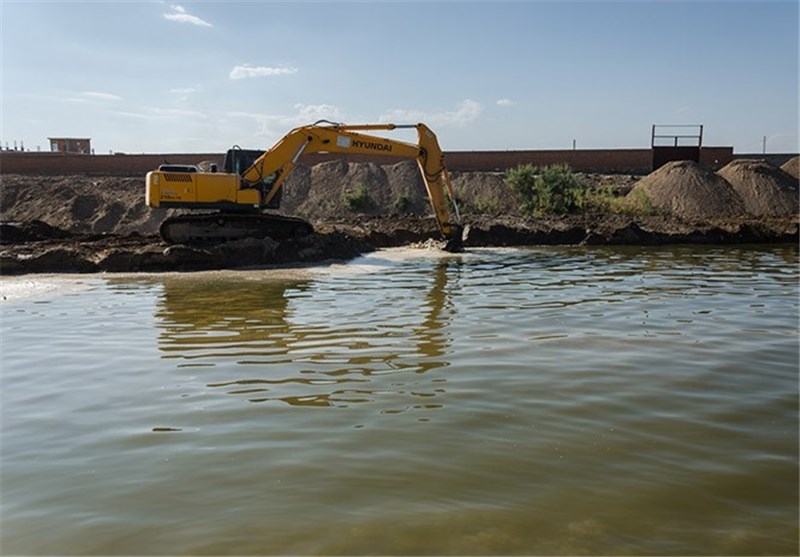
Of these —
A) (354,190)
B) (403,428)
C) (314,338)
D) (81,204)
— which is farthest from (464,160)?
(403,428)

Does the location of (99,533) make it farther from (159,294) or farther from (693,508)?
(159,294)

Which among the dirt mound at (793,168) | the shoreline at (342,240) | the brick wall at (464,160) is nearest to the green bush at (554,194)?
the shoreline at (342,240)

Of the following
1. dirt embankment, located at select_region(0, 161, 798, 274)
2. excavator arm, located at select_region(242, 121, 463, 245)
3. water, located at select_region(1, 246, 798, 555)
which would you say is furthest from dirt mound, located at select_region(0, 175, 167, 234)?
water, located at select_region(1, 246, 798, 555)

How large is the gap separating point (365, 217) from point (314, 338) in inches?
750

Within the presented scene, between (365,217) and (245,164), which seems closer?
(245,164)

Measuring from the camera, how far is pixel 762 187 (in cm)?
3052

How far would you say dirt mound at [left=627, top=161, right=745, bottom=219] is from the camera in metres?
29.0

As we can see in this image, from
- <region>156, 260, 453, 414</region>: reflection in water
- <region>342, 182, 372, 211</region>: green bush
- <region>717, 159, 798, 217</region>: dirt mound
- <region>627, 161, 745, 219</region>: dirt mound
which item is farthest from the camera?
<region>342, 182, 372, 211</region>: green bush

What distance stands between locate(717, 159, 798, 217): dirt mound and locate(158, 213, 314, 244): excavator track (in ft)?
69.4

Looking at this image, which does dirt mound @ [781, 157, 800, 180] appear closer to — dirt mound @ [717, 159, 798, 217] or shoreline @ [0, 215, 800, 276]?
dirt mound @ [717, 159, 798, 217]

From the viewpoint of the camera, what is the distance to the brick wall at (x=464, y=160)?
38.0 metres

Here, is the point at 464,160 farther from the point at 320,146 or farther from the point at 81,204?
the point at 320,146

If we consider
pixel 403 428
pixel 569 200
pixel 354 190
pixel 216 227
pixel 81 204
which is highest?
pixel 354 190

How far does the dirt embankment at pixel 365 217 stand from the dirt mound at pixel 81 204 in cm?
7
